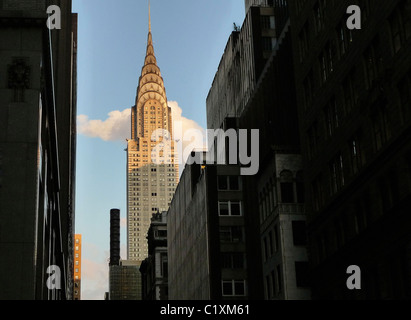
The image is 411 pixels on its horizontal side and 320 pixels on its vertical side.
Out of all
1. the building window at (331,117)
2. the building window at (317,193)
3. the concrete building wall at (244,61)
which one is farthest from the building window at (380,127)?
the concrete building wall at (244,61)

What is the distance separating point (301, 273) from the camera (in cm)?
6612

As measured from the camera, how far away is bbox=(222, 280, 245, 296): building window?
89625 mm

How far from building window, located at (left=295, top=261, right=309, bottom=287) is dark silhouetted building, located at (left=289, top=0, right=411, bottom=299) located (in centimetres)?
655

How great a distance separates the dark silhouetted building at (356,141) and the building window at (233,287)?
103ft

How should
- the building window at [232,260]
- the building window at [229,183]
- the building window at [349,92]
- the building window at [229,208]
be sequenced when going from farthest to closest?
the building window at [229,183] → the building window at [229,208] → the building window at [232,260] → the building window at [349,92]

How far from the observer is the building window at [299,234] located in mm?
67000

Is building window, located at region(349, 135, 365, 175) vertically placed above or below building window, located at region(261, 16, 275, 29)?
below

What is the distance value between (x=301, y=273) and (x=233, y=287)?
25.1 m

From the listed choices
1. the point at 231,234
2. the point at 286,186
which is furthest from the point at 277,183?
the point at 231,234

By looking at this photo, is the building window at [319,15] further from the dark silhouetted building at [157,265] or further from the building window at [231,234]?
the dark silhouetted building at [157,265]

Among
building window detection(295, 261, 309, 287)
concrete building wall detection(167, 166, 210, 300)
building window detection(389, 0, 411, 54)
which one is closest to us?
building window detection(389, 0, 411, 54)

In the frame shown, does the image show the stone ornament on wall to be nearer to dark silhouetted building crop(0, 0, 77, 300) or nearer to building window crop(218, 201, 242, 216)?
dark silhouetted building crop(0, 0, 77, 300)

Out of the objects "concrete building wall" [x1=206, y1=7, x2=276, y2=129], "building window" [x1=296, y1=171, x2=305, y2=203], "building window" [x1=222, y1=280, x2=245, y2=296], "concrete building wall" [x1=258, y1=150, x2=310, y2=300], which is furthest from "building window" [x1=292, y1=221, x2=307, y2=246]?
"concrete building wall" [x1=206, y1=7, x2=276, y2=129]

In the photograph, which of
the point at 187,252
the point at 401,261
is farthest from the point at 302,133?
the point at 187,252
